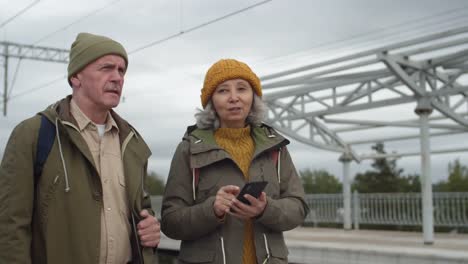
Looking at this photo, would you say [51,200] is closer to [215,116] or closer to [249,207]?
[249,207]

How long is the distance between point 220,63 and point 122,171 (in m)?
0.69

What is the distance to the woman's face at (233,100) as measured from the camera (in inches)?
99.7

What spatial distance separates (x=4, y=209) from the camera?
1.97 m

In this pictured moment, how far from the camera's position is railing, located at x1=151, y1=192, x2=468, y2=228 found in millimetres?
11766

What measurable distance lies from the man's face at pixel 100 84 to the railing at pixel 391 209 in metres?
10.4

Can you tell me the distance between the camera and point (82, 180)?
207 centimetres

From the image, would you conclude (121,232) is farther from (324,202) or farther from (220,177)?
(324,202)

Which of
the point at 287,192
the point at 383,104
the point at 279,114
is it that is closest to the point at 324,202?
the point at 279,114

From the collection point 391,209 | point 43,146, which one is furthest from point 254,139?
point 391,209

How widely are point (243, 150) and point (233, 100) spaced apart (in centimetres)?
23

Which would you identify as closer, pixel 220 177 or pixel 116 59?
pixel 116 59

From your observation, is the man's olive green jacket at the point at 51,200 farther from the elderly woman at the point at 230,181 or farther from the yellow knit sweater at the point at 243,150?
the yellow knit sweater at the point at 243,150

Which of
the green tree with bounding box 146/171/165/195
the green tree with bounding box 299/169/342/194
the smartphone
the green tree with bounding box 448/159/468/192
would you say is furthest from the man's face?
the green tree with bounding box 146/171/165/195

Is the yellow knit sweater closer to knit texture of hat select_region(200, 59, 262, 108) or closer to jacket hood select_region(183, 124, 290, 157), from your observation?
jacket hood select_region(183, 124, 290, 157)
